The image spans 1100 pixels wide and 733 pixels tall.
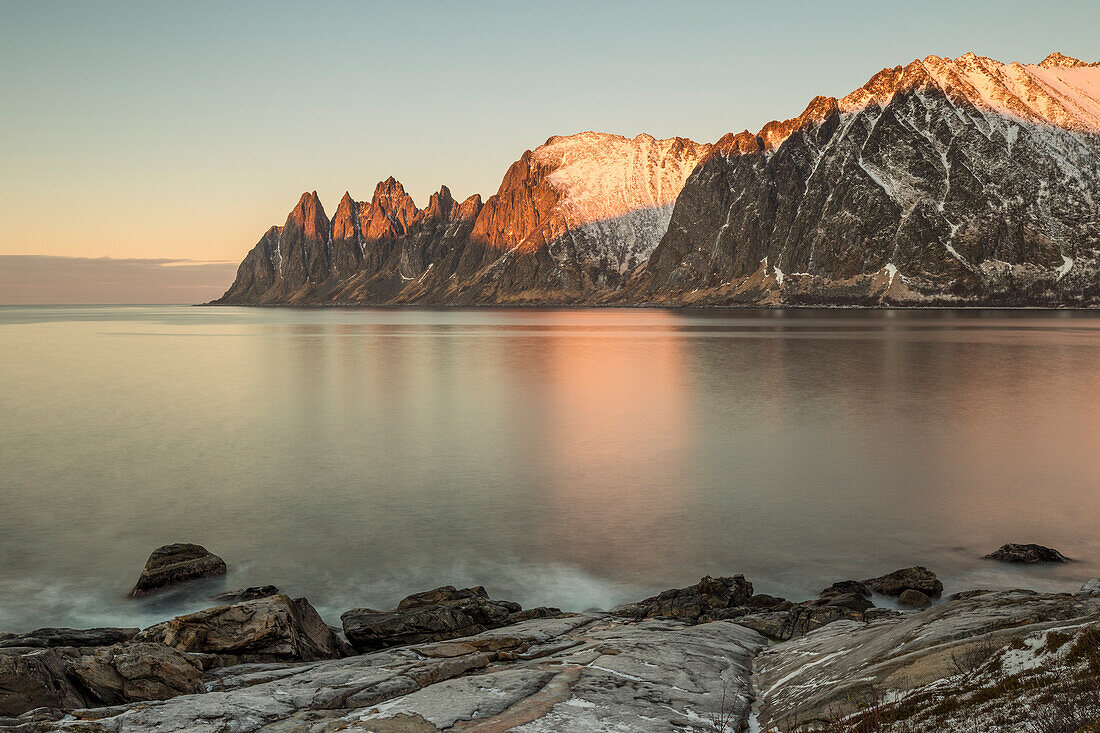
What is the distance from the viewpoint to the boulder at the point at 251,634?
38.4ft

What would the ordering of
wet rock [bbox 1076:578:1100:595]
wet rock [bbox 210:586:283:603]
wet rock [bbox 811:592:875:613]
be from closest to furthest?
1. wet rock [bbox 1076:578:1100:595]
2. wet rock [bbox 811:592:875:613]
3. wet rock [bbox 210:586:283:603]

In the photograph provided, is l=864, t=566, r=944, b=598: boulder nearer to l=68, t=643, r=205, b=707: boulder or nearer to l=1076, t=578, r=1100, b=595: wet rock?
l=1076, t=578, r=1100, b=595: wet rock

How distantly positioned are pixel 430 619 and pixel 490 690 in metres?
4.96

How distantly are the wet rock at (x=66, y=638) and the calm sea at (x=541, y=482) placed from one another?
1.87 meters

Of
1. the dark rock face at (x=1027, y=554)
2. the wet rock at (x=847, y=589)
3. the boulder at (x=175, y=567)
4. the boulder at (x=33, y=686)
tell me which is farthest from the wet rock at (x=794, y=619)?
the boulder at (x=175, y=567)

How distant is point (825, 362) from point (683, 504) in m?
46.1

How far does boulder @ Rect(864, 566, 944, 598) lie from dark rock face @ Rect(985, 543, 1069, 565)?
2933mm

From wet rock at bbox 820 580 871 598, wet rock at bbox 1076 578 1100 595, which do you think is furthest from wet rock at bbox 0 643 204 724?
wet rock at bbox 1076 578 1100 595

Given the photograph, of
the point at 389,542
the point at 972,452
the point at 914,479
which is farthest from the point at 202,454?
the point at 972,452

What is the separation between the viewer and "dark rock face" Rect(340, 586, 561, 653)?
13.2 m

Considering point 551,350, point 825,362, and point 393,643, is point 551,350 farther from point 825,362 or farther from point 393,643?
point 393,643

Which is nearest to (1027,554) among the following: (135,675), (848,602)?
(848,602)

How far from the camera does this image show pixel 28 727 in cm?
803

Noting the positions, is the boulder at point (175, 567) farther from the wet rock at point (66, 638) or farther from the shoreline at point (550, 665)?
the shoreline at point (550, 665)
